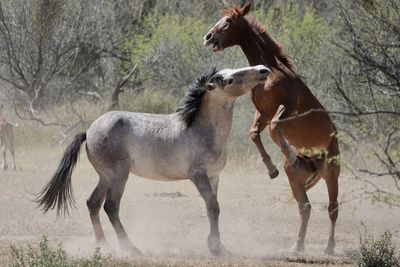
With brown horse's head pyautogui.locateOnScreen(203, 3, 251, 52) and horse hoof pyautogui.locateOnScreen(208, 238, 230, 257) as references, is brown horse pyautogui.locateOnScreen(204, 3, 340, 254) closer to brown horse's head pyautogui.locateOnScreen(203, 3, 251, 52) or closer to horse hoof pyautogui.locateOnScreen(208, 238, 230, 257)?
brown horse's head pyautogui.locateOnScreen(203, 3, 251, 52)

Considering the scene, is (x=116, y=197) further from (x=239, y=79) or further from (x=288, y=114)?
(x=288, y=114)

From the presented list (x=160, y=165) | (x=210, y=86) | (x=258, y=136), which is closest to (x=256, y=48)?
(x=258, y=136)

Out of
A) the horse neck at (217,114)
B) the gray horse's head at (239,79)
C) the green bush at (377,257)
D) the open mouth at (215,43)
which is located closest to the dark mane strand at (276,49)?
the open mouth at (215,43)

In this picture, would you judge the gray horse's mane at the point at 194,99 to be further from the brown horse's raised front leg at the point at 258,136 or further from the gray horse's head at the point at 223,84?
the brown horse's raised front leg at the point at 258,136

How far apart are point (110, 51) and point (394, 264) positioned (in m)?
25.0

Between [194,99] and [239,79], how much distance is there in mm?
668

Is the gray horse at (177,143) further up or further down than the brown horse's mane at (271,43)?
further down

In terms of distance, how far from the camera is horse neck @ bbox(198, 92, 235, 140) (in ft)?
35.7

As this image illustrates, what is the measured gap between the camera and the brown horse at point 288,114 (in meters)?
11.4

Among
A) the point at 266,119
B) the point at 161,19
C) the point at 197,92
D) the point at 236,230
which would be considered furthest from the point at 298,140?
the point at 161,19

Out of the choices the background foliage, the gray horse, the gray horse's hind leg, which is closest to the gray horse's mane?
the gray horse

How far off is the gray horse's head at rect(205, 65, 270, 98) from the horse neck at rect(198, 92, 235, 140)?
0.16m

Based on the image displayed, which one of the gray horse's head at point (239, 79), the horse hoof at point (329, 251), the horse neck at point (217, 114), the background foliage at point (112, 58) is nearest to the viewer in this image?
the gray horse's head at point (239, 79)

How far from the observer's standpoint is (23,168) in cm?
2098
